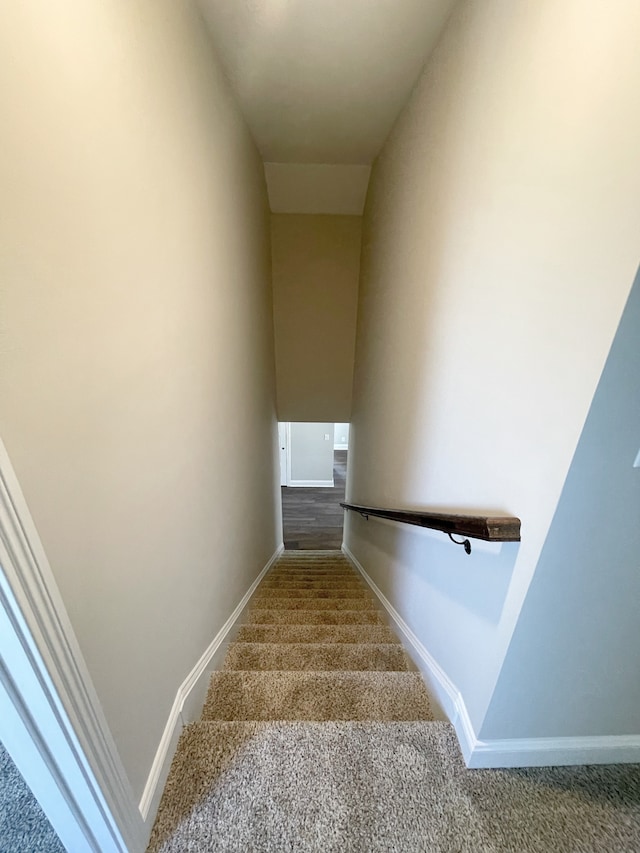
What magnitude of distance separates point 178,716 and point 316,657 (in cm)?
66

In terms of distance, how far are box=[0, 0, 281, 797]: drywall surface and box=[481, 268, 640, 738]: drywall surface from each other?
0.96 meters

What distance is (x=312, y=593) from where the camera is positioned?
2.74 metres

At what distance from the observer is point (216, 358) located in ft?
5.12

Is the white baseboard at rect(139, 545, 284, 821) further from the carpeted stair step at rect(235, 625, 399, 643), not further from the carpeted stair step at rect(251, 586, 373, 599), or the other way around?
the carpeted stair step at rect(251, 586, 373, 599)

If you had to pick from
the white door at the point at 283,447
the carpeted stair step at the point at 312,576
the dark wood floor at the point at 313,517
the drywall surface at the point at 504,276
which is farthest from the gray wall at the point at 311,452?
the drywall surface at the point at 504,276

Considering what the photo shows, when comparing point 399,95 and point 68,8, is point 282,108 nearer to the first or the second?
point 399,95

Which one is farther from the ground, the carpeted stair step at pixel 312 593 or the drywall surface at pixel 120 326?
the drywall surface at pixel 120 326

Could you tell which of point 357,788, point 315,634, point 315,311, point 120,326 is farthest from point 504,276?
point 315,311

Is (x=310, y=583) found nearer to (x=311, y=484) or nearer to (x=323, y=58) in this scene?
(x=323, y=58)

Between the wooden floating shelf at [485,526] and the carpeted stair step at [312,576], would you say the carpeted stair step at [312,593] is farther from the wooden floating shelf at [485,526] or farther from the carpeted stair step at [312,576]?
the wooden floating shelf at [485,526]

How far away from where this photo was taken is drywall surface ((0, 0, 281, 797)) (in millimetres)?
543

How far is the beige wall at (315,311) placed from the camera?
3.50 meters

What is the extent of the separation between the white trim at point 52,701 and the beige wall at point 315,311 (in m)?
3.52

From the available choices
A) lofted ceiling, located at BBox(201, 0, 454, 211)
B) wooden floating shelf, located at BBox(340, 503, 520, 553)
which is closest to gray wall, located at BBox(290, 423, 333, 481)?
lofted ceiling, located at BBox(201, 0, 454, 211)
